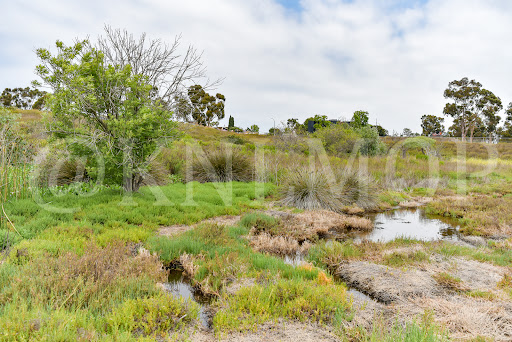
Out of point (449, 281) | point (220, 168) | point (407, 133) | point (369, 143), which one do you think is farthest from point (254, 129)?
point (449, 281)

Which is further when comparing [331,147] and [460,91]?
[460,91]

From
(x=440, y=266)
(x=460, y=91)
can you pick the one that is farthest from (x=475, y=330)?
(x=460, y=91)

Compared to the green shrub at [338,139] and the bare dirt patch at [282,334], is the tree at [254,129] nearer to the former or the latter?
the green shrub at [338,139]

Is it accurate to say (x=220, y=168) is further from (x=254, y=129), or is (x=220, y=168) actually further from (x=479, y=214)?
(x=254, y=129)

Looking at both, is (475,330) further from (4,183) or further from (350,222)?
(4,183)

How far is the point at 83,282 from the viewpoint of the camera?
4.01 m

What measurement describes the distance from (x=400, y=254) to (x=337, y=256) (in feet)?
3.91

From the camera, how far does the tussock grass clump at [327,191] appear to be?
10766 mm

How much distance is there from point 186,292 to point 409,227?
23.9 ft

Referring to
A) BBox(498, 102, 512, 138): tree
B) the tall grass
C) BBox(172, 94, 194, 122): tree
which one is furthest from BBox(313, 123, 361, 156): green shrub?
BBox(498, 102, 512, 138): tree

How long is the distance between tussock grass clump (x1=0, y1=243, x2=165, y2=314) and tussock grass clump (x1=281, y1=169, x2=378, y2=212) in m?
6.80

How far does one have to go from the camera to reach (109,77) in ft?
24.9

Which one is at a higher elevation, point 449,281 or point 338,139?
point 338,139

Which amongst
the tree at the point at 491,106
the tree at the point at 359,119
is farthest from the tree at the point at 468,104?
the tree at the point at 359,119
